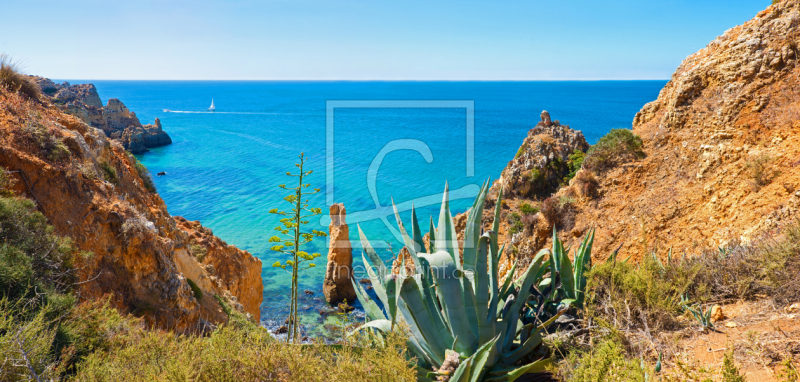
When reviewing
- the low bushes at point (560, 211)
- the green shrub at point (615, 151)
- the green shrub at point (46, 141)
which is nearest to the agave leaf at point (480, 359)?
the green shrub at point (46, 141)

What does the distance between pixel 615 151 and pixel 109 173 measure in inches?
474

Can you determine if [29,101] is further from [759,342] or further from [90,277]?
[759,342]

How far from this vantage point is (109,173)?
288 inches

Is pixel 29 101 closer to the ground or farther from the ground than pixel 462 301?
farther from the ground

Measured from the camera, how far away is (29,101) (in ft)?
22.6

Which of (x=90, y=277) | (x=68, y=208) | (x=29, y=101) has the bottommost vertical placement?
(x=90, y=277)

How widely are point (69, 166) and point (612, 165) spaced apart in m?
12.2

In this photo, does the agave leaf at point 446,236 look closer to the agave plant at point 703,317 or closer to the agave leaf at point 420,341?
the agave leaf at point 420,341

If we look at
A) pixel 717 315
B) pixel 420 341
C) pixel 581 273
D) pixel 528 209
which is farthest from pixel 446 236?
pixel 528 209

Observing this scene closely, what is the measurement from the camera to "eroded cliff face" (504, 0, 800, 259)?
25.2 feet

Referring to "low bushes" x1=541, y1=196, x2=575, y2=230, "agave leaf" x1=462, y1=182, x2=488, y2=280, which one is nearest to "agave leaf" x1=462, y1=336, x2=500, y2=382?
"agave leaf" x1=462, y1=182, x2=488, y2=280

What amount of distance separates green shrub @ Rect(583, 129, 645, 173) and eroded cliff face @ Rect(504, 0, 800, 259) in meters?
0.27

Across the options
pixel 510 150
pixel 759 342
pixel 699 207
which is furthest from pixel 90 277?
pixel 510 150

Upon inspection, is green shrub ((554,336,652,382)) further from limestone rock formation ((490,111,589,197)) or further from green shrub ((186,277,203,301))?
limestone rock formation ((490,111,589,197))
